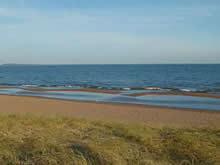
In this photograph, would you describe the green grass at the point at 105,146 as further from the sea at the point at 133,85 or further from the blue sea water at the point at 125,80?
the blue sea water at the point at 125,80

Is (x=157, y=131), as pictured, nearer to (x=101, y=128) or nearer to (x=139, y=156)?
(x=101, y=128)

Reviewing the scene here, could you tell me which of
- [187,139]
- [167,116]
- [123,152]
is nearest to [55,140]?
[123,152]

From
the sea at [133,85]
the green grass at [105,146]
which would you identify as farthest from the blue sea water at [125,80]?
the green grass at [105,146]

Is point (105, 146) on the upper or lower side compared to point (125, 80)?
upper

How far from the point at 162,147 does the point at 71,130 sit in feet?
8.51

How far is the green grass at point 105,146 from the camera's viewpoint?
15.3 ft

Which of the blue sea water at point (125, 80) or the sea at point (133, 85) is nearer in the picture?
the sea at point (133, 85)

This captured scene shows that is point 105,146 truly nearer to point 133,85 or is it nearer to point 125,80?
point 133,85

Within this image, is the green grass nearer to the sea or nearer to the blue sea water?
the sea

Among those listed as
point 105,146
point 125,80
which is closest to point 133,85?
point 125,80

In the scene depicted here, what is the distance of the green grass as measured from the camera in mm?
4652

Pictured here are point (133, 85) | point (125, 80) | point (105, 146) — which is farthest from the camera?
point (125, 80)

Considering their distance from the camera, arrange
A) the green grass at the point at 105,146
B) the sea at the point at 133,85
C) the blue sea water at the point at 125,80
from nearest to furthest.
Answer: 1. the green grass at the point at 105,146
2. the sea at the point at 133,85
3. the blue sea water at the point at 125,80

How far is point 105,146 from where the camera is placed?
17.0 feet
